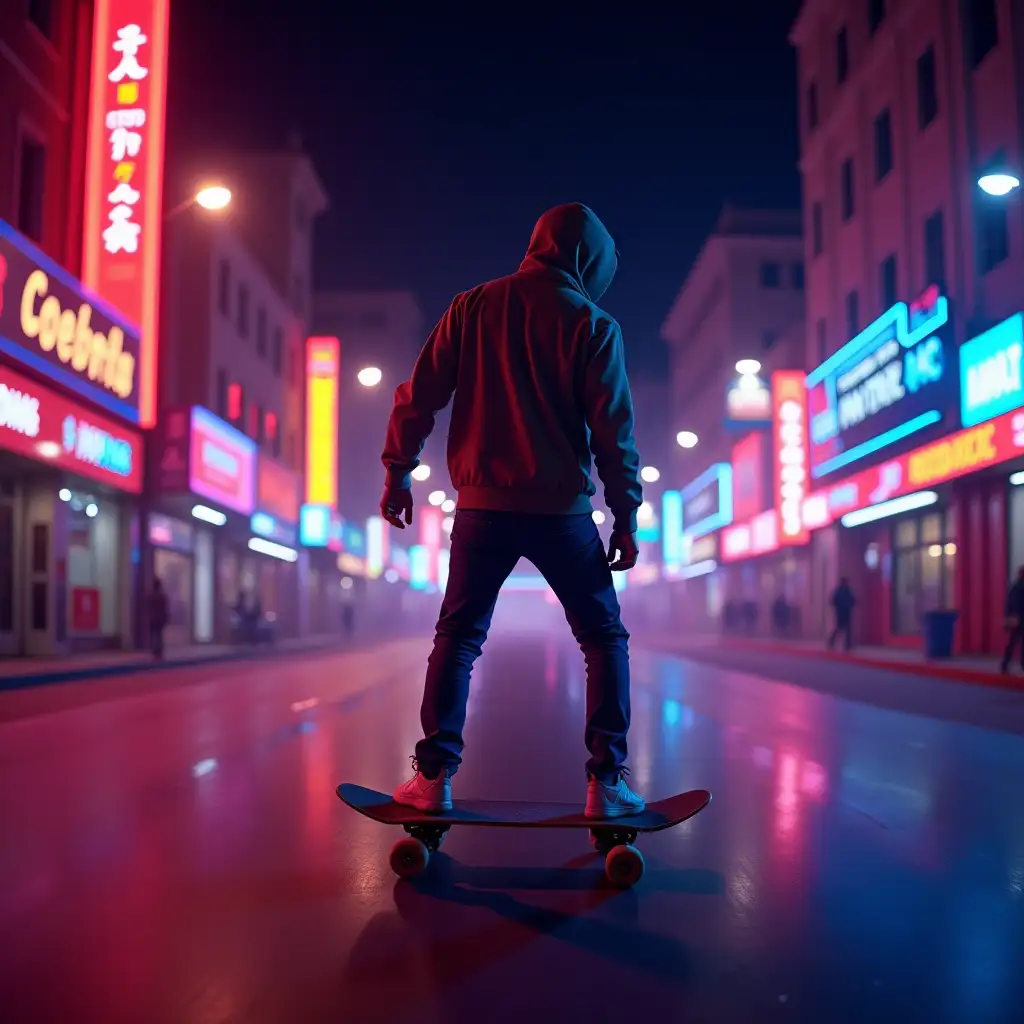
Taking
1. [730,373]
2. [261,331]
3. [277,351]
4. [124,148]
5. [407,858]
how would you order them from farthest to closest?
[730,373] < [277,351] < [261,331] < [124,148] < [407,858]

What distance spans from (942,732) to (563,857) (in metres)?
6.29

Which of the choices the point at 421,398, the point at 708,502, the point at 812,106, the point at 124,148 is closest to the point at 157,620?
the point at 124,148

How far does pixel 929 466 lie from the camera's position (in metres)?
23.2

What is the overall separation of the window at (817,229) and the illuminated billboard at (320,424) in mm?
18600

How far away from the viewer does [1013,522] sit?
2233 cm

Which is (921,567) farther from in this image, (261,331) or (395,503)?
(395,503)

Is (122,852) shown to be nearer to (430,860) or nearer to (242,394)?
(430,860)

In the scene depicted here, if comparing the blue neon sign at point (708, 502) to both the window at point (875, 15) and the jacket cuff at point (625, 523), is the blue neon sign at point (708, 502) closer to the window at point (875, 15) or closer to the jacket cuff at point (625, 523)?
the window at point (875, 15)

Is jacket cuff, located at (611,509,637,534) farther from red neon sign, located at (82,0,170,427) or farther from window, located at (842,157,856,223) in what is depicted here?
window, located at (842,157,856,223)

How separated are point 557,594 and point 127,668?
1676 cm

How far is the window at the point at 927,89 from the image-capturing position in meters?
26.8

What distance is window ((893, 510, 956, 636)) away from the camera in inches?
1032

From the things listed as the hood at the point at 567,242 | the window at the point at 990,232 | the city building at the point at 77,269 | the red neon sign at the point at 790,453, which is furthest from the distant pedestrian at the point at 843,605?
the hood at the point at 567,242

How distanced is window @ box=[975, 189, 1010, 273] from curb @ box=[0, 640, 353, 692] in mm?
17121
